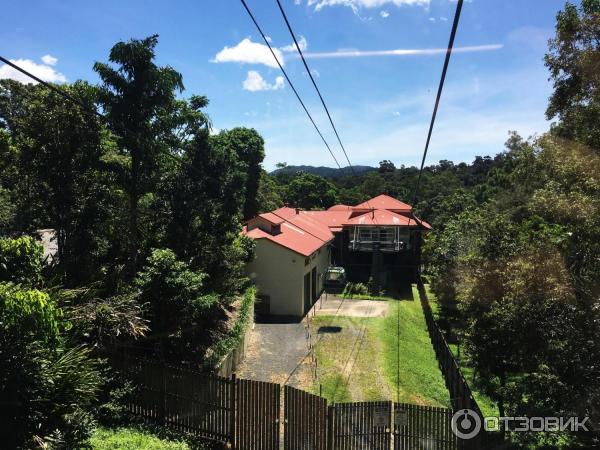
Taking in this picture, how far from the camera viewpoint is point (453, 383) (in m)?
14.5

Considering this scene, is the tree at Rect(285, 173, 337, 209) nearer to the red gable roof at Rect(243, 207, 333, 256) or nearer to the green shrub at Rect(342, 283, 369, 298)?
the red gable roof at Rect(243, 207, 333, 256)

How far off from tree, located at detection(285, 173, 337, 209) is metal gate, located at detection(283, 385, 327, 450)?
61475 millimetres

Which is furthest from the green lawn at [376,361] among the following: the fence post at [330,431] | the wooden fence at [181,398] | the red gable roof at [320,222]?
the red gable roof at [320,222]

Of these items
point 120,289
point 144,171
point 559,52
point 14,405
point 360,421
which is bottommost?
point 360,421

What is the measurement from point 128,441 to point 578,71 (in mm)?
13840

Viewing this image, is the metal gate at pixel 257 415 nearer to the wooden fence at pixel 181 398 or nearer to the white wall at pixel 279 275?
the wooden fence at pixel 181 398

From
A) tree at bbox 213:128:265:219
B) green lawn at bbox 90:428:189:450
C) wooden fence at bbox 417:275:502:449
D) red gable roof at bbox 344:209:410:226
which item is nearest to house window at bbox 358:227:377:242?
red gable roof at bbox 344:209:410:226

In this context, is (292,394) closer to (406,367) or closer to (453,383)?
(453,383)

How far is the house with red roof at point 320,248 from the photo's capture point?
25656 millimetres

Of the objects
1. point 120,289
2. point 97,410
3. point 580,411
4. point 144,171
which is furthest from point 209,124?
point 580,411

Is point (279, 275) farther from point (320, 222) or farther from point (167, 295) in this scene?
point (320, 222)

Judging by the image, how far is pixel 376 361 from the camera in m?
17.5

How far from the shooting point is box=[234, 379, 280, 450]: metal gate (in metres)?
8.72

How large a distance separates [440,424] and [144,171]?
1155 cm
